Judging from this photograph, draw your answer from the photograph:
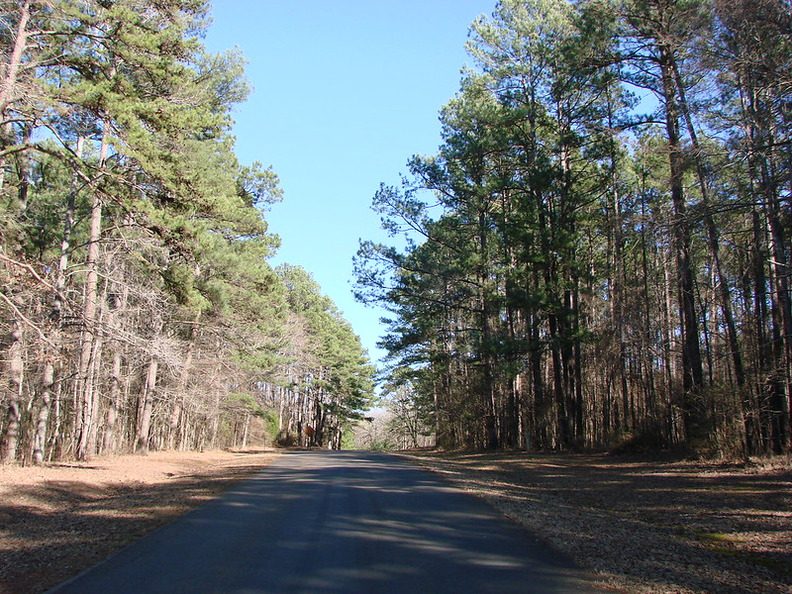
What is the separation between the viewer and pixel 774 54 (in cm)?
1082

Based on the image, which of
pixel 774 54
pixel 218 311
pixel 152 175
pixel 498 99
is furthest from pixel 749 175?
pixel 218 311

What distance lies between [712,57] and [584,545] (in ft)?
31.2

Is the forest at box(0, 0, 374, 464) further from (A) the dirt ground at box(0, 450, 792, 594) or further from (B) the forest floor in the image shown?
(B) the forest floor

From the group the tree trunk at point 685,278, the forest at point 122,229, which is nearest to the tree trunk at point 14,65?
the forest at point 122,229

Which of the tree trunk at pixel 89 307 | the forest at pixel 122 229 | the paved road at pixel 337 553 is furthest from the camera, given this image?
the tree trunk at pixel 89 307

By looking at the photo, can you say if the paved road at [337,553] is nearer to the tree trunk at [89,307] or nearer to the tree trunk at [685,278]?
the tree trunk at [685,278]

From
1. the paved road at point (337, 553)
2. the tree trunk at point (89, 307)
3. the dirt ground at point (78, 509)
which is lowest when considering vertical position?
the dirt ground at point (78, 509)

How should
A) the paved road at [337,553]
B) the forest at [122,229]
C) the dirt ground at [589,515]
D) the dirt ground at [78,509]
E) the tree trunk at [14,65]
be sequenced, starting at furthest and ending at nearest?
the forest at [122,229] < the tree trunk at [14,65] < the dirt ground at [78,509] < the dirt ground at [589,515] < the paved road at [337,553]

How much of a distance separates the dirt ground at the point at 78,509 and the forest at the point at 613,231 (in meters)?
10.6

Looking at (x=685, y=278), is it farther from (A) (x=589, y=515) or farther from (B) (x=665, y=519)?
(A) (x=589, y=515)

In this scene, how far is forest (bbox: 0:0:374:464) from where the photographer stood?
11805 millimetres

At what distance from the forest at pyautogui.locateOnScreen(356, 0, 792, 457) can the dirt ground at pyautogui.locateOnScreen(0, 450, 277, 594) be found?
1058 centimetres

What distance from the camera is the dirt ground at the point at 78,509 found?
6516 millimetres

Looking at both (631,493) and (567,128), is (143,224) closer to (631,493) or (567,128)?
(631,493)
